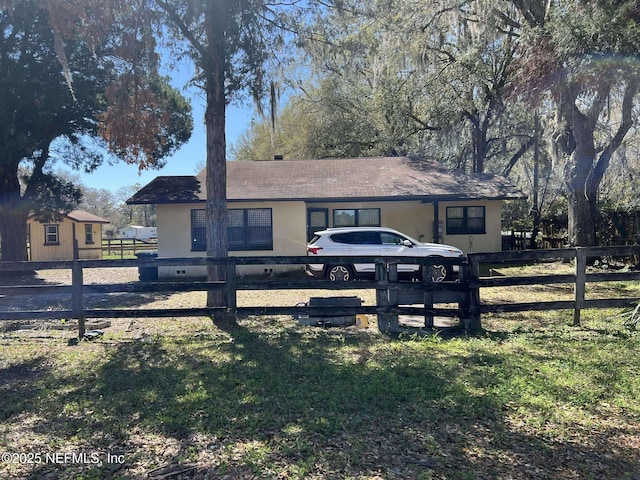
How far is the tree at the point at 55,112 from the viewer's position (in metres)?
8.88

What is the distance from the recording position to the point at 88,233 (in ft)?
97.6

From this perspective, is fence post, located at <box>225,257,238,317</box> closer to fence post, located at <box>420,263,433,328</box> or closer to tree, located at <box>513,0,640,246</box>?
fence post, located at <box>420,263,433,328</box>

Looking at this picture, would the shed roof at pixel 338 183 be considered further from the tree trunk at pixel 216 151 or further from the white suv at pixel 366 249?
the tree trunk at pixel 216 151

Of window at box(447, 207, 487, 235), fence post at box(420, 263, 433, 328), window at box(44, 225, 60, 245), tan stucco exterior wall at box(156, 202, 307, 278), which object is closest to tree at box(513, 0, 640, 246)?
window at box(447, 207, 487, 235)

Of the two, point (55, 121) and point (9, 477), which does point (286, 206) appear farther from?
point (9, 477)

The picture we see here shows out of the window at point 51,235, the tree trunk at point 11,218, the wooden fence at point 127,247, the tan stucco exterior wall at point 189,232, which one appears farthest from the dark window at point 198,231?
the window at point 51,235

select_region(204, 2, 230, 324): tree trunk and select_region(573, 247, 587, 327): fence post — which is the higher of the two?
select_region(204, 2, 230, 324): tree trunk

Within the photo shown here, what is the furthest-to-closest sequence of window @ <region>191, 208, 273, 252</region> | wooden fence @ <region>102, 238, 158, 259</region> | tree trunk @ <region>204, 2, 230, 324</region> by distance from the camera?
wooden fence @ <region>102, 238, 158, 259</region>
window @ <region>191, 208, 273, 252</region>
tree trunk @ <region>204, 2, 230, 324</region>

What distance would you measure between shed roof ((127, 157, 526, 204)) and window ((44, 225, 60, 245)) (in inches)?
552

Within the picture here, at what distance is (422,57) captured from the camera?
1627 centimetres

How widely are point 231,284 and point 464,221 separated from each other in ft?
41.4

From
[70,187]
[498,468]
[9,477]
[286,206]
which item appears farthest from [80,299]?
[70,187]

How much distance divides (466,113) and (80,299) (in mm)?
19423

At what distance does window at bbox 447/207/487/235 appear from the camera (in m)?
16.8
